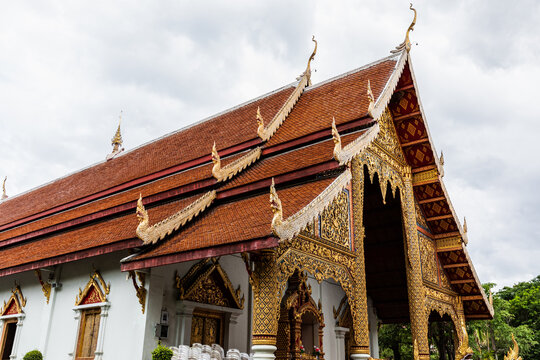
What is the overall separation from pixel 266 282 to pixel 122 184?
6.99m

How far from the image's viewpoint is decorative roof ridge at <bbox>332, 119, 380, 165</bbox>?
281 inches

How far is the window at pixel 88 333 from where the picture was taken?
26.3 ft

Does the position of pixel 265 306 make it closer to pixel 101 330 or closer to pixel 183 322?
pixel 183 322

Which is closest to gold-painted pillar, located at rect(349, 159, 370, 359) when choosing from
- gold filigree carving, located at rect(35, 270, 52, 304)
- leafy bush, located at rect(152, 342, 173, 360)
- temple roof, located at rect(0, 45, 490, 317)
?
temple roof, located at rect(0, 45, 490, 317)

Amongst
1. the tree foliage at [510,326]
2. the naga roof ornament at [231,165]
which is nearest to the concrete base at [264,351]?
the naga roof ornament at [231,165]

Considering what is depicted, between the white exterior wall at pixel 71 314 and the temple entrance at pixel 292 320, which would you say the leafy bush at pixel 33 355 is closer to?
the white exterior wall at pixel 71 314

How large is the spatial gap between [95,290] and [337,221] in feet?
14.1

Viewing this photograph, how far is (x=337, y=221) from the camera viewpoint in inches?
290

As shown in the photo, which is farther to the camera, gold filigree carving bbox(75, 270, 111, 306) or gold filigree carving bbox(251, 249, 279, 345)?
gold filigree carving bbox(75, 270, 111, 306)

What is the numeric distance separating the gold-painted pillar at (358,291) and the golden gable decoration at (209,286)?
2.33 meters

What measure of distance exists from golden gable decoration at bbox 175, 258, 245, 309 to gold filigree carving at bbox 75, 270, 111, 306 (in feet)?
4.32

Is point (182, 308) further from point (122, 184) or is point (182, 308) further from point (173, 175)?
point (122, 184)

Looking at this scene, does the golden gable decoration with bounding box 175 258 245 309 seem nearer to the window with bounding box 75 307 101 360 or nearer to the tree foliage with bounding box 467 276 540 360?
the window with bounding box 75 307 101 360

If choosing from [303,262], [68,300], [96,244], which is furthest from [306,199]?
[68,300]
